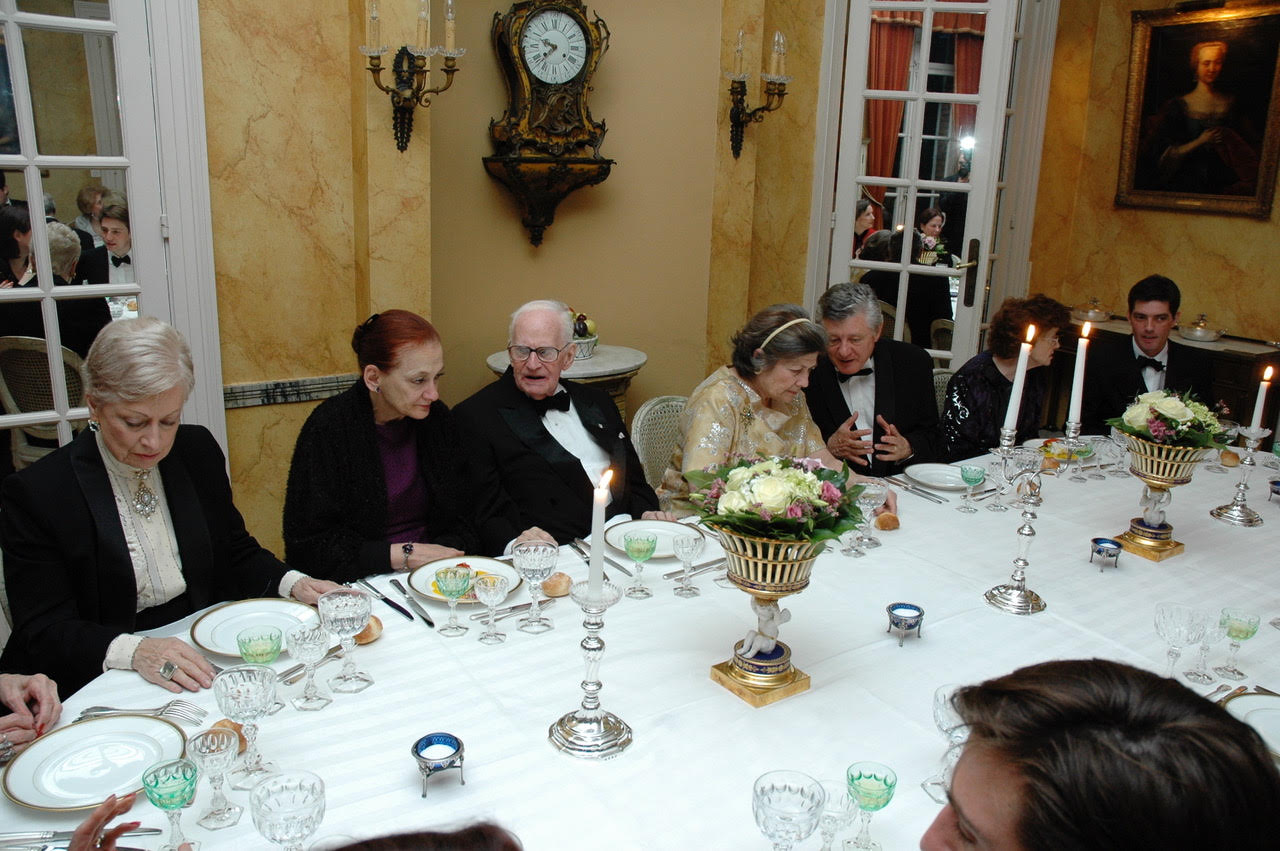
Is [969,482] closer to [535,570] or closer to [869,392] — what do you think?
[869,392]

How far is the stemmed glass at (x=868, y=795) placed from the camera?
1.44 metres

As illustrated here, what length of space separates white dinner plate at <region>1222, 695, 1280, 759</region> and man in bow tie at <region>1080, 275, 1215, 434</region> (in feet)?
8.57

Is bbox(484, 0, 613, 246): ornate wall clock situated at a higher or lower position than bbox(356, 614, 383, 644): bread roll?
higher

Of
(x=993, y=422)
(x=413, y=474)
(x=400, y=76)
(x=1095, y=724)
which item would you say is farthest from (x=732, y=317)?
(x=1095, y=724)

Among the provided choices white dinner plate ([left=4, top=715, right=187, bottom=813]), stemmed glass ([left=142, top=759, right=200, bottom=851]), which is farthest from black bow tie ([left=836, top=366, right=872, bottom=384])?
stemmed glass ([left=142, top=759, right=200, bottom=851])

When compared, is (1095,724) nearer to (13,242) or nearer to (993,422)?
(993,422)

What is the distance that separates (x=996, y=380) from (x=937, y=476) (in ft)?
2.69

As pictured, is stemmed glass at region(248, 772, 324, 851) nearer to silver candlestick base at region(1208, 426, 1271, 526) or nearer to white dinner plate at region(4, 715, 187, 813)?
white dinner plate at region(4, 715, 187, 813)

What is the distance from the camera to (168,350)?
2.18 metres

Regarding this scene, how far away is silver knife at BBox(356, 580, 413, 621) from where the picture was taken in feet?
7.13

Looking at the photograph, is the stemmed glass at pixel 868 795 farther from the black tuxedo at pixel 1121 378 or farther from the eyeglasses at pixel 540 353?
the black tuxedo at pixel 1121 378

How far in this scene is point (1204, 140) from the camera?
5.90m

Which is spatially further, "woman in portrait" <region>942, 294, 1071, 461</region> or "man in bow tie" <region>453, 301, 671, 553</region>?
"woman in portrait" <region>942, 294, 1071, 461</region>

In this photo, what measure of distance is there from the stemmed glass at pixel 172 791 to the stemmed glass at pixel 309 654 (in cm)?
35
